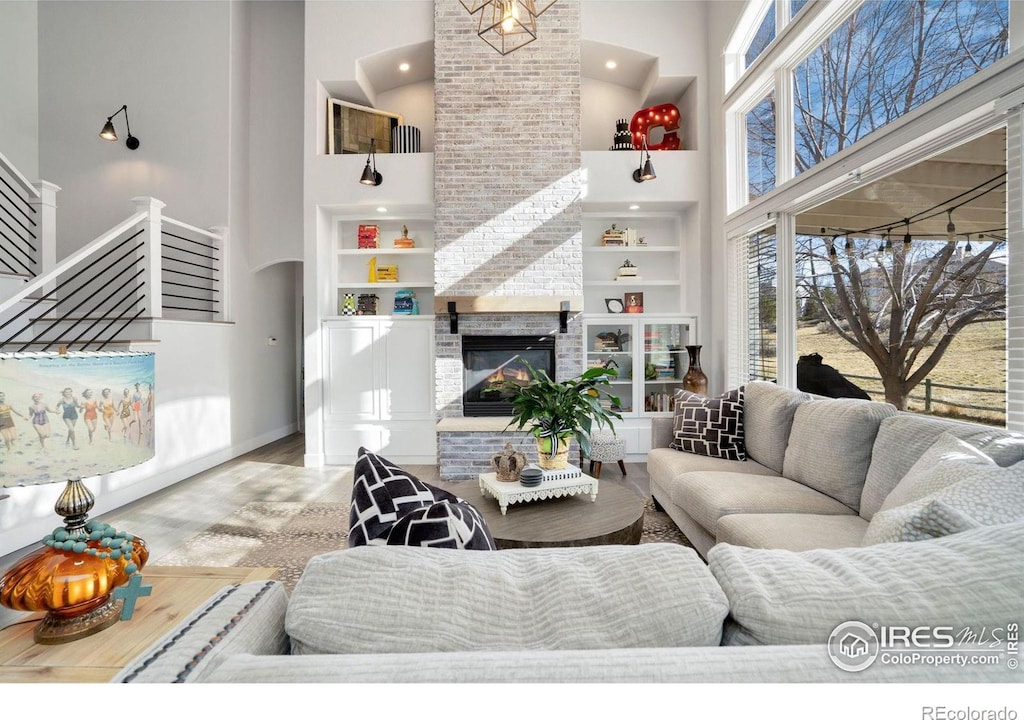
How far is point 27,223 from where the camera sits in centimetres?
439

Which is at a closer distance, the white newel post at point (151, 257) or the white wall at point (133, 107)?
the white newel post at point (151, 257)

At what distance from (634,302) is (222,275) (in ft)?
14.4

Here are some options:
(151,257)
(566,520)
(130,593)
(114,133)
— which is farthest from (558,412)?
(114,133)

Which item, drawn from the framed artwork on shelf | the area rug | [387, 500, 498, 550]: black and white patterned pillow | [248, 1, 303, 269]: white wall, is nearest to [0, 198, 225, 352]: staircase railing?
[248, 1, 303, 269]: white wall

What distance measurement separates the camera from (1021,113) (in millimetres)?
1928

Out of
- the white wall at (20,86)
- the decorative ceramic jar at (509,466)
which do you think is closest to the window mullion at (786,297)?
the decorative ceramic jar at (509,466)

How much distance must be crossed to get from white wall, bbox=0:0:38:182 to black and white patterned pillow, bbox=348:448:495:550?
259 inches

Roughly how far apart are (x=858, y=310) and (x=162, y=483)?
5.36m

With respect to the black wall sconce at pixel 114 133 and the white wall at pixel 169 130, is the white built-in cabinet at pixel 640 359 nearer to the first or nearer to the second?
the white wall at pixel 169 130

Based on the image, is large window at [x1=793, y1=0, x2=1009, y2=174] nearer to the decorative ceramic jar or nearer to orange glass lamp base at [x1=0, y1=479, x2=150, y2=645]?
the decorative ceramic jar

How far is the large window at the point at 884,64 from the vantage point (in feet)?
7.18

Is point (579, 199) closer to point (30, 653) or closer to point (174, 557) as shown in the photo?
point (174, 557)

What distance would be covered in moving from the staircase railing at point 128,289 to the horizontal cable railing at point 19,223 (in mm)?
263

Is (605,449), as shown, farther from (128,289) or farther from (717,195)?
(128,289)
